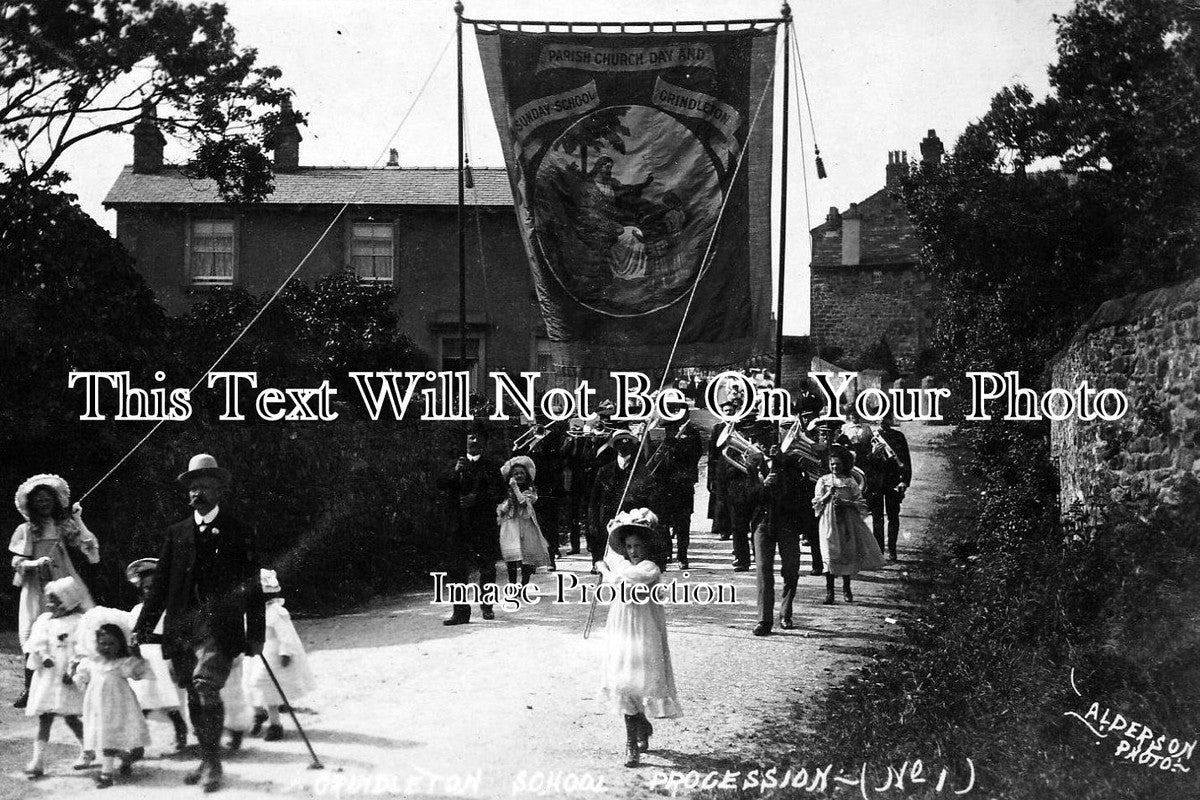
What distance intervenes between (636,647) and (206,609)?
2.34 metres

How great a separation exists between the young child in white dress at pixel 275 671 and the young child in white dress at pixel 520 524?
3.62m

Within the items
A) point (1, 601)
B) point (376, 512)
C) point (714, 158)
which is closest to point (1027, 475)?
point (714, 158)

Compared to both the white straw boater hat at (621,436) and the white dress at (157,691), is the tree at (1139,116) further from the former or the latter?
the white dress at (157,691)

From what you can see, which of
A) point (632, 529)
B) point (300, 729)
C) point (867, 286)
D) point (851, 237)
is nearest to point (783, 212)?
point (632, 529)

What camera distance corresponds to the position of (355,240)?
61.0ft

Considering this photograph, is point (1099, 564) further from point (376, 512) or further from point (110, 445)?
point (110, 445)

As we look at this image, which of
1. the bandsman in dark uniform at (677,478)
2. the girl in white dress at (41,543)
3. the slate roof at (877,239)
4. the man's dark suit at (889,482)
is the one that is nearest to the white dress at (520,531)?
the bandsman in dark uniform at (677,478)

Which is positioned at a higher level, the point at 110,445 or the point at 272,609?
the point at 110,445

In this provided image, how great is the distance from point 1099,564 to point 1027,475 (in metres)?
4.85

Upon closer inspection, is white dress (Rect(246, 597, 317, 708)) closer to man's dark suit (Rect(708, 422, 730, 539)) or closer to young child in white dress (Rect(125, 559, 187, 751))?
young child in white dress (Rect(125, 559, 187, 751))

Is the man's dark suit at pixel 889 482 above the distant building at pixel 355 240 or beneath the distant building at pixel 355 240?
beneath

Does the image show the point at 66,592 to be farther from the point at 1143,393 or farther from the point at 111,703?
the point at 1143,393

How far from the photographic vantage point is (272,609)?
7.45 metres

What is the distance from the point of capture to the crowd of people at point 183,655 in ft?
20.6
